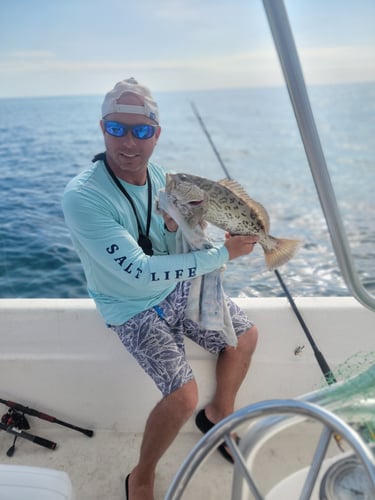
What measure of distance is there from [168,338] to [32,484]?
3.05 ft

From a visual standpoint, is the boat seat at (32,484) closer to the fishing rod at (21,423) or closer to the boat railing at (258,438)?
the boat railing at (258,438)

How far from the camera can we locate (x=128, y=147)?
6.71 ft

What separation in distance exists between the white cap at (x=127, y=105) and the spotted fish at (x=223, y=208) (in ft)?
1.19

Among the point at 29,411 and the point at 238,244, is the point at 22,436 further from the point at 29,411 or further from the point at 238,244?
the point at 238,244

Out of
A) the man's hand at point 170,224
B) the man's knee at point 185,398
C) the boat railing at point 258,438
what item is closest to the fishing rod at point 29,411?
the man's knee at point 185,398

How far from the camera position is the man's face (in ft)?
6.63

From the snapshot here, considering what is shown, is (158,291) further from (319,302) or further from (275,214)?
(275,214)

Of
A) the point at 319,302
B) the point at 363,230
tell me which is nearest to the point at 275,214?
the point at 363,230

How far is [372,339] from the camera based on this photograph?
237 centimetres

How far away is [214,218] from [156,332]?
558 millimetres

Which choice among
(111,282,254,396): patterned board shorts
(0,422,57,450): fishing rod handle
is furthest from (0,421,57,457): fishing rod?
(111,282,254,396): patterned board shorts

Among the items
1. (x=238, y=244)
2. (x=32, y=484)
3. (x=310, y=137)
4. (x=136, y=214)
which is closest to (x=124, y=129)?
(x=136, y=214)

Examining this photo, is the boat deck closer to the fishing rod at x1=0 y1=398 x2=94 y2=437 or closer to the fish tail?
the fishing rod at x1=0 y1=398 x2=94 y2=437

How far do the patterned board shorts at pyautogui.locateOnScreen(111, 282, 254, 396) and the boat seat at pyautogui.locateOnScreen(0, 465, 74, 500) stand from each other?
746mm
